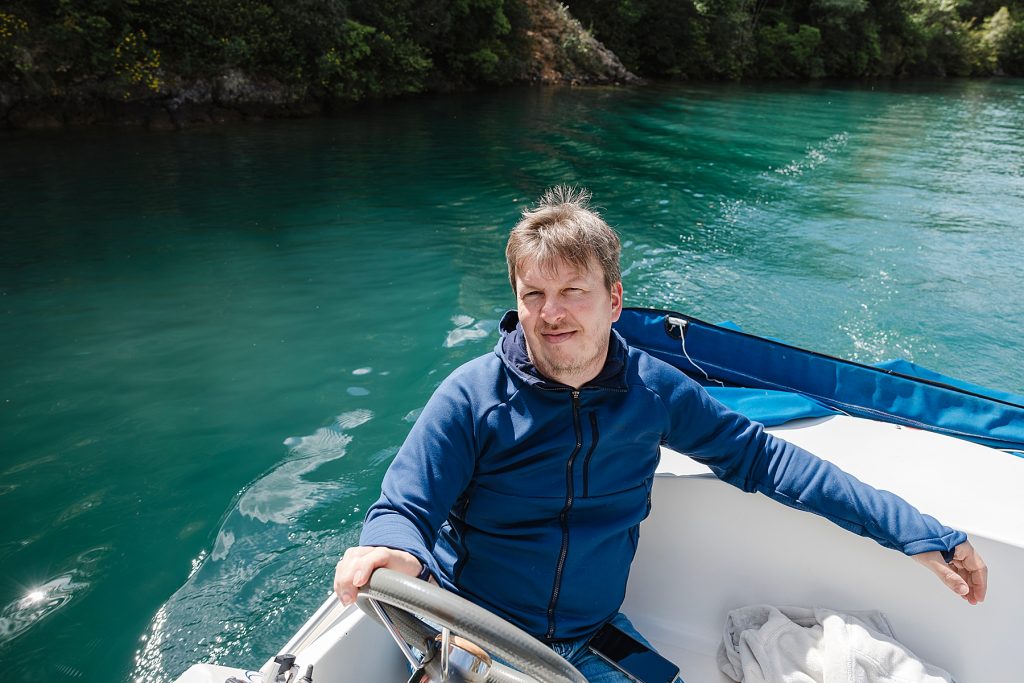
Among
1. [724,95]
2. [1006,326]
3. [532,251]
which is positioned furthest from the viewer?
[724,95]

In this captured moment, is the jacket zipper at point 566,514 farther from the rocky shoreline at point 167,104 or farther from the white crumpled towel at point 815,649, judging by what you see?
the rocky shoreline at point 167,104

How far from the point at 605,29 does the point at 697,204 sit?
17732 mm

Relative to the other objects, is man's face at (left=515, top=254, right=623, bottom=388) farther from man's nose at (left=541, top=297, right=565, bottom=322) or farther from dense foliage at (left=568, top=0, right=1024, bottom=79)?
dense foliage at (left=568, top=0, right=1024, bottom=79)

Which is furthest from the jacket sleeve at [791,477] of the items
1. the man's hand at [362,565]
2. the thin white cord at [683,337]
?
the thin white cord at [683,337]

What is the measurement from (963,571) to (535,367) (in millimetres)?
1170

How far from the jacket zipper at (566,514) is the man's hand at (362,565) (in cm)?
47

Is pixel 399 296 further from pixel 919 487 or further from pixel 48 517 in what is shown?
pixel 919 487

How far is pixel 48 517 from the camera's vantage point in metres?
3.10

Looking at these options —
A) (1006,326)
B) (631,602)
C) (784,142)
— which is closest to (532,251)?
(631,602)

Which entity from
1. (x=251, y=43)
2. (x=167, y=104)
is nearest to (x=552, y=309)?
(x=167, y=104)

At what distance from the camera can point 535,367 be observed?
165cm

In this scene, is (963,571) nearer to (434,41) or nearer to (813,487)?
(813,487)

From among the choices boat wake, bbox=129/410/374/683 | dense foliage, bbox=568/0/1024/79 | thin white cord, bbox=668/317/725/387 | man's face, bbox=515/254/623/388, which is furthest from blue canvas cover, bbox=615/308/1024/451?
dense foliage, bbox=568/0/1024/79

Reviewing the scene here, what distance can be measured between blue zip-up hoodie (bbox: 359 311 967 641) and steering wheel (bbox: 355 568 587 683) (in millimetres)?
419
